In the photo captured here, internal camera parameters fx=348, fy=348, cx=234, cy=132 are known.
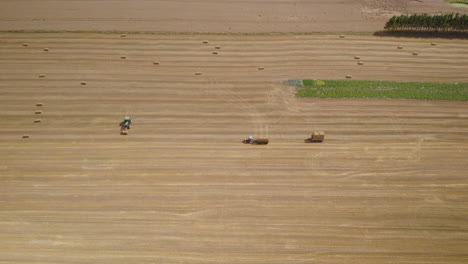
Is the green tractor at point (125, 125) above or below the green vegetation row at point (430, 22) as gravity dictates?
below

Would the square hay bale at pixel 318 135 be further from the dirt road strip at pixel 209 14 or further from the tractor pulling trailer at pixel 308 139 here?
the dirt road strip at pixel 209 14

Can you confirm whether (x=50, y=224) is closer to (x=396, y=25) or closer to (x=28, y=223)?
(x=28, y=223)

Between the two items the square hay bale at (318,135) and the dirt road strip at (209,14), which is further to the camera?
the dirt road strip at (209,14)

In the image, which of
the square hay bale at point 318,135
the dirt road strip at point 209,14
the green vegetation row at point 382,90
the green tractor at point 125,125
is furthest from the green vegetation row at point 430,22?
the green tractor at point 125,125

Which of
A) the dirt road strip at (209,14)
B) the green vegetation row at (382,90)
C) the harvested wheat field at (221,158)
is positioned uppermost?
the dirt road strip at (209,14)

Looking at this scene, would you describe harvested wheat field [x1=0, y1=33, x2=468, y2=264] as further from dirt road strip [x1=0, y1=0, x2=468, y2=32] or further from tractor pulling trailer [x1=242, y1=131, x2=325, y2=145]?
dirt road strip [x1=0, y1=0, x2=468, y2=32]
